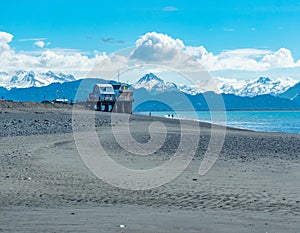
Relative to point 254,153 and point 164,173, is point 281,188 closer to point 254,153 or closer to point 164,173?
point 164,173

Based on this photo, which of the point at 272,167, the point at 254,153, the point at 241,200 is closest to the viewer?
the point at 241,200

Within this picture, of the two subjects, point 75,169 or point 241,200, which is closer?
point 241,200

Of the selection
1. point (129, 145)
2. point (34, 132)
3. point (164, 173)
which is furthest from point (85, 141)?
point (164, 173)

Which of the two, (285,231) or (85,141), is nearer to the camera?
(285,231)

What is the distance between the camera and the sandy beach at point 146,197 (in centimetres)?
920

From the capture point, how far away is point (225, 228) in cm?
903

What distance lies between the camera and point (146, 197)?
1229 centimetres

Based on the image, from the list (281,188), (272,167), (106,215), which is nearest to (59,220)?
(106,215)

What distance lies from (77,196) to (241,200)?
3.95 metres

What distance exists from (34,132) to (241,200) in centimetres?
1999

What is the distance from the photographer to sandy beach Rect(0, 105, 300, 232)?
9.20 meters

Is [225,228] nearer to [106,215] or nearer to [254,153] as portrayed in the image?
[106,215]

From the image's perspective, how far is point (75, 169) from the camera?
1678 centimetres

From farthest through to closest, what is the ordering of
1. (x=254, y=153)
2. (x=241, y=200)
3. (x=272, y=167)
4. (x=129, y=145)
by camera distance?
(x=129, y=145) → (x=254, y=153) → (x=272, y=167) → (x=241, y=200)
